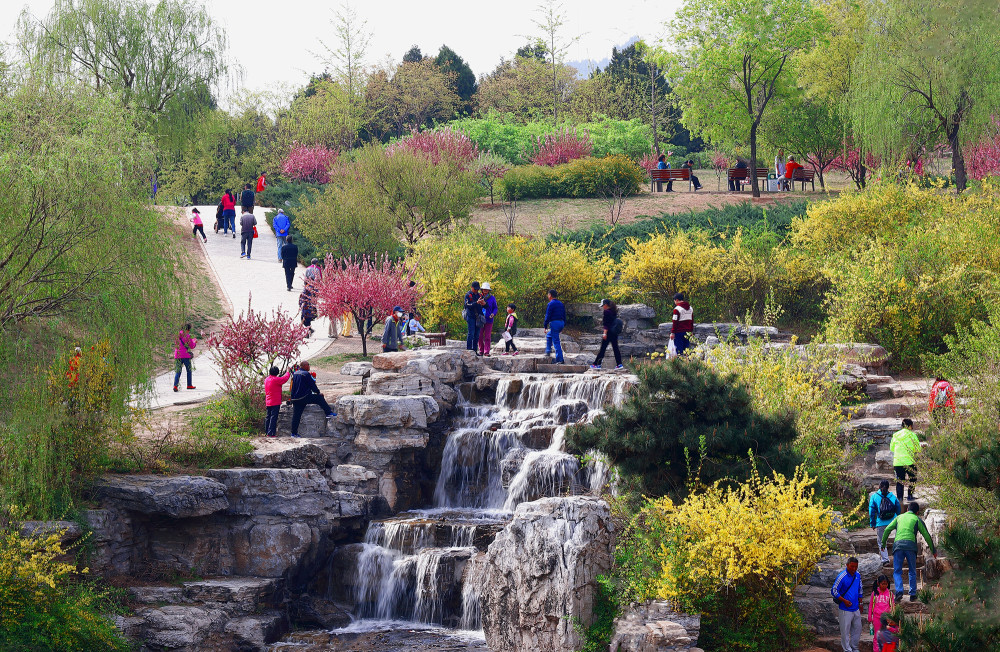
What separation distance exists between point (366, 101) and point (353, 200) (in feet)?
90.9

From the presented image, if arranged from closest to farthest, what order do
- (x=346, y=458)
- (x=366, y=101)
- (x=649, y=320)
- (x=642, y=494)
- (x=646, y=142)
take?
(x=642, y=494), (x=346, y=458), (x=649, y=320), (x=646, y=142), (x=366, y=101)

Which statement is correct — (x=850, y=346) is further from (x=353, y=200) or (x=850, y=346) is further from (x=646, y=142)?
(x=646, y=142)

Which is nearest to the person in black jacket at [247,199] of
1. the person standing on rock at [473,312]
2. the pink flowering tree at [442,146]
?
the pink flowering tree at [442,146]

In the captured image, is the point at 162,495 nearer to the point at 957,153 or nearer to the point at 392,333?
the point at 392,333

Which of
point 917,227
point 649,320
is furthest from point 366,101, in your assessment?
point 917,227

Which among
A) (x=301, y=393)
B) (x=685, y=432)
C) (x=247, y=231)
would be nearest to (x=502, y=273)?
(x=301, y=393)

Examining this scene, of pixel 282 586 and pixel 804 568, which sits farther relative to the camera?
pixel 282 586

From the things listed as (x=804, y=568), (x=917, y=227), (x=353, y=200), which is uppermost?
(x=353, y=200)

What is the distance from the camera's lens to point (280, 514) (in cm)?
1598

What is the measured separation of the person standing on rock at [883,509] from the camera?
42.2 feet

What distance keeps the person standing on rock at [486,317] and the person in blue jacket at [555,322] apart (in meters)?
1.27

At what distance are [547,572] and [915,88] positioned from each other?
21.1 meters

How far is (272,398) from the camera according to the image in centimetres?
1778

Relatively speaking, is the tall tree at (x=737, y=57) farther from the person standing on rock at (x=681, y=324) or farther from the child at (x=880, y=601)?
the child at (x=880, y=601)
